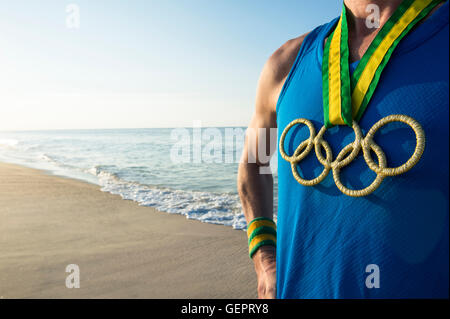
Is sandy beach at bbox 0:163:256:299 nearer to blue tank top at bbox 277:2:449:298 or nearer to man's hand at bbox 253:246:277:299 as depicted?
man's hand at bbox 253:246:277:299

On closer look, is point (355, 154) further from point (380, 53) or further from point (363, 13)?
point (363, 13)

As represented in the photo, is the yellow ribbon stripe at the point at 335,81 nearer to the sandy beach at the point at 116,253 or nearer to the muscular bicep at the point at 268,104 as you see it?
the muscular bicep at the point at 268,104

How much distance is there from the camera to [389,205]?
0.90 meters

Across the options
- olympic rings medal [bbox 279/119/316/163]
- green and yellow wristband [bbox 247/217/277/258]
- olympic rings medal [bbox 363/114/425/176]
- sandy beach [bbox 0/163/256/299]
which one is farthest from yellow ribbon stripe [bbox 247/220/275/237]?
sandy beach [bbox 0/163/256/299]

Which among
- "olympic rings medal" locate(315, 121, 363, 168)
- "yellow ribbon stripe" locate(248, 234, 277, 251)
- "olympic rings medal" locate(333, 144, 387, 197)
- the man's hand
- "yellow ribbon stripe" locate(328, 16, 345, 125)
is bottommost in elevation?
the man's hand

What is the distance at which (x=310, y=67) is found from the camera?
114 cm

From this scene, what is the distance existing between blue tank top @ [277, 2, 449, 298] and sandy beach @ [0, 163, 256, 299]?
331 centimetres

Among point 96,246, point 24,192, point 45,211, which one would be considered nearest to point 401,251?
point 96,246

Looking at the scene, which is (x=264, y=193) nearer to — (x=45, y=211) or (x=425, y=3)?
(x=425, y=3)

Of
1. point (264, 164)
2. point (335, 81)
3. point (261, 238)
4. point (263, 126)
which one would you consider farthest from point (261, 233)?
point (335, 81)

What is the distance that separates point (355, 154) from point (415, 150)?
158 mm

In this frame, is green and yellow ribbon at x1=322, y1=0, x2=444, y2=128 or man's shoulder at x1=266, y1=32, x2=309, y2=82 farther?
man's shoulder at x1=266, y1=32, x2=309, y2=82

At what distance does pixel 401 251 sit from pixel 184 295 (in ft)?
11.8

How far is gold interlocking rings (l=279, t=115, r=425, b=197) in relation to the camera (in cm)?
86
